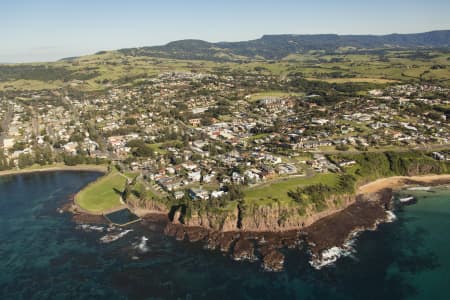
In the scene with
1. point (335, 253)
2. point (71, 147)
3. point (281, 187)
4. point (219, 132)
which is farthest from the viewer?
point (219, 132)

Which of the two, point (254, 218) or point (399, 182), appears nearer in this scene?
point (254, 218)

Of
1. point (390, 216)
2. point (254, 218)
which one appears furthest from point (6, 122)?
point (390, 216)

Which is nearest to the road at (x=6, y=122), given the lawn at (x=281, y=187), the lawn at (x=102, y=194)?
the lawn at (x=102, y=194)

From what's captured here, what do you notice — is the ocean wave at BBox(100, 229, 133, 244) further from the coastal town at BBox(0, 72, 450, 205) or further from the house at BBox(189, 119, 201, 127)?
the house at BBox(189, 119, 201, 127)

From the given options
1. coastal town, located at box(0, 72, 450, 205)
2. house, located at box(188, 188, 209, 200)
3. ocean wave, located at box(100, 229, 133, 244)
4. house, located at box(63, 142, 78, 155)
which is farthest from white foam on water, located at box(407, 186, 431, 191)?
house, located at box(63, 142, 78, 155)

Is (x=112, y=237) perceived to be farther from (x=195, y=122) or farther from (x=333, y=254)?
(x=195, y=122)

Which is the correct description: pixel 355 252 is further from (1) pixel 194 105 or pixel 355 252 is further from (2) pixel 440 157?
(1) pixel 194 105

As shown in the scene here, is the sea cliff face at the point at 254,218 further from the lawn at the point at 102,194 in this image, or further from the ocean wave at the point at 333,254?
the lawn at the point at 102,194
